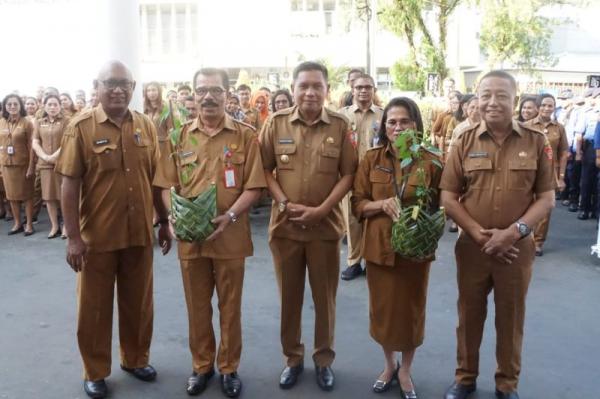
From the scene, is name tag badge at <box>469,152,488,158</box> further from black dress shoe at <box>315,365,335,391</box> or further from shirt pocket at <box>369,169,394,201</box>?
black dress shoe at <box>315,365,335,391</box>

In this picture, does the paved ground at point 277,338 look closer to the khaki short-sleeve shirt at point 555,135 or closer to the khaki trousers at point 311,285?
the khaki trousers at point 311,285

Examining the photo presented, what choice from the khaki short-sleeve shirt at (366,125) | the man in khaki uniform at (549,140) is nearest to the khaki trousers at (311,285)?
the khaki short-sleeve shirt at (366,125)

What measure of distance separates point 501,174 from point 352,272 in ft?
8.48

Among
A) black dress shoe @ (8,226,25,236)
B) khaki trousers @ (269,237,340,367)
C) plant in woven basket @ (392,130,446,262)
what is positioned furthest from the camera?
black dress shoe @ (8,226,25,236)

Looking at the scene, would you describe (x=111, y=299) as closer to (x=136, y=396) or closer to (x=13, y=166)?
(x=136, y=396)

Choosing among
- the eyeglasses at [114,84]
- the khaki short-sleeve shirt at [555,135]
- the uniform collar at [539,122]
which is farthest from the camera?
the uniform collar at [539,122]

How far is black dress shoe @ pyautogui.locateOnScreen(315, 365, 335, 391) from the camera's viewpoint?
11.1ft

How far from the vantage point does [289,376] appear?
3.44m

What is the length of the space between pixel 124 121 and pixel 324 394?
1.93 meters

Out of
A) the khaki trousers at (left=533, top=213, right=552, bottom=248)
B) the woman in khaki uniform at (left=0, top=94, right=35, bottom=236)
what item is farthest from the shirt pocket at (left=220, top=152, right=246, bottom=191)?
the woman in khaki uniform at (left=0, top=94, right=35, bottom=236)

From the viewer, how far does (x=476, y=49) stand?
30656 mm

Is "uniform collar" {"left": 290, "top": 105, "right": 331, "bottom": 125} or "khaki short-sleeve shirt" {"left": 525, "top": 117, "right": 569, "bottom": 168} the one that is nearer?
"uniform collar" {"left": 290, "top": 105, "right": 331, "bottom": 125}

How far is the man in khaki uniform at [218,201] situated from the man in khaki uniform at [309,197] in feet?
0.53

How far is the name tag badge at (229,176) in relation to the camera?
3205 millimetres
